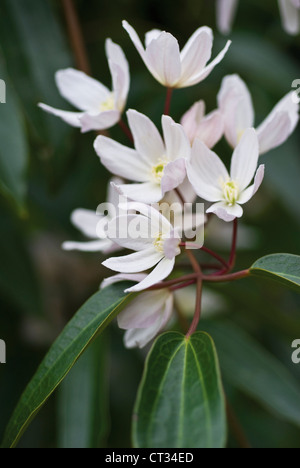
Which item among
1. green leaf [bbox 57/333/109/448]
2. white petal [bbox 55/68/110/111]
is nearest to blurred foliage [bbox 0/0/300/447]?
green leaf [bbox 57/333/109/448]

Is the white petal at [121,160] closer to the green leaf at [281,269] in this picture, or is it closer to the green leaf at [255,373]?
the green leaf at [281,269]

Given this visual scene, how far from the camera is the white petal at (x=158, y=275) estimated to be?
0.51 metres

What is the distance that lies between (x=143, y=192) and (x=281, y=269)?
0.48 ft

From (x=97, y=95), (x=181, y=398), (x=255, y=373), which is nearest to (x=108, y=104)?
(x=97, y=95)

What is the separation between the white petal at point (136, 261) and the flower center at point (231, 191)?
0.08m

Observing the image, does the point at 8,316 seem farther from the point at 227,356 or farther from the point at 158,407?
the point at 158,407

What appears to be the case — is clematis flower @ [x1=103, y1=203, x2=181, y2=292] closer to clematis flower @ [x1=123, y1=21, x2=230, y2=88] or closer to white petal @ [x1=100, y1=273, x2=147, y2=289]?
white petal @ [x1=100, y1=273, x2=147, y2=289]

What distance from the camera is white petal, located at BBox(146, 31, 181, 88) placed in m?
0.56

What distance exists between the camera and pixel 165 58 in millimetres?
582

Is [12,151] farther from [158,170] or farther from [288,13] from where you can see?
[288,13]

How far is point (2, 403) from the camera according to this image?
113 cm

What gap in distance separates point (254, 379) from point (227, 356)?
61mm

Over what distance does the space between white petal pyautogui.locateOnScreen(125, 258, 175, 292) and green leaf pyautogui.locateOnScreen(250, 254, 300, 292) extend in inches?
3.0

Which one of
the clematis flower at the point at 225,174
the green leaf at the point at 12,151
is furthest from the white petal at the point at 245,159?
the green leaf at the point at 12,151
